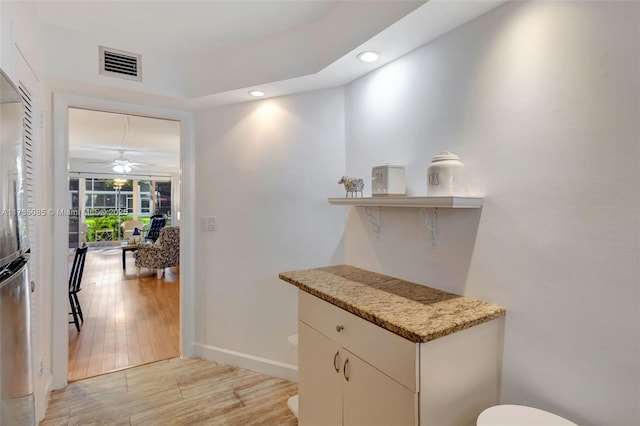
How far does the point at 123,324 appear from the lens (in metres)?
3.58

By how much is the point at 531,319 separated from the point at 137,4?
260 centimetres

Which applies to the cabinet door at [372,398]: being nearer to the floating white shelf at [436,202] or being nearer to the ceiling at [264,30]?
the floating white shelf at [436,202]

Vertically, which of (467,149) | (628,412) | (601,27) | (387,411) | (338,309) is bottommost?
(387,411)

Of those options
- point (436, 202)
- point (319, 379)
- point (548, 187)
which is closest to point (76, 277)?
point (319, 379)

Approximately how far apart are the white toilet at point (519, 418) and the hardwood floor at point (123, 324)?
2.62 meters

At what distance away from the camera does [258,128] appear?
259cm

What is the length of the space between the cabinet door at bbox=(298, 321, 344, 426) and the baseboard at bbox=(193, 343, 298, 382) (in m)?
0.68

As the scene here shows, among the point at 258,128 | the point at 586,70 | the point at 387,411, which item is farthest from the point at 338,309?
the point at 258,128

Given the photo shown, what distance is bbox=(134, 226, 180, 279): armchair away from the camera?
18.7ft

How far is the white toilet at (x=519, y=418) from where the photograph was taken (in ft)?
3.59

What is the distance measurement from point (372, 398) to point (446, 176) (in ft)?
3.26

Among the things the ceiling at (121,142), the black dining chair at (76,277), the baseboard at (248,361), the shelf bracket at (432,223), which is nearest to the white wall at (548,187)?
the shelf bracket at (432,223)

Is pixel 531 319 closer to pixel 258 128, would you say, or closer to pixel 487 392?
pixel 487 392

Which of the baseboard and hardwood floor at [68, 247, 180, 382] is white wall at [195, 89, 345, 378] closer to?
the baseboard
